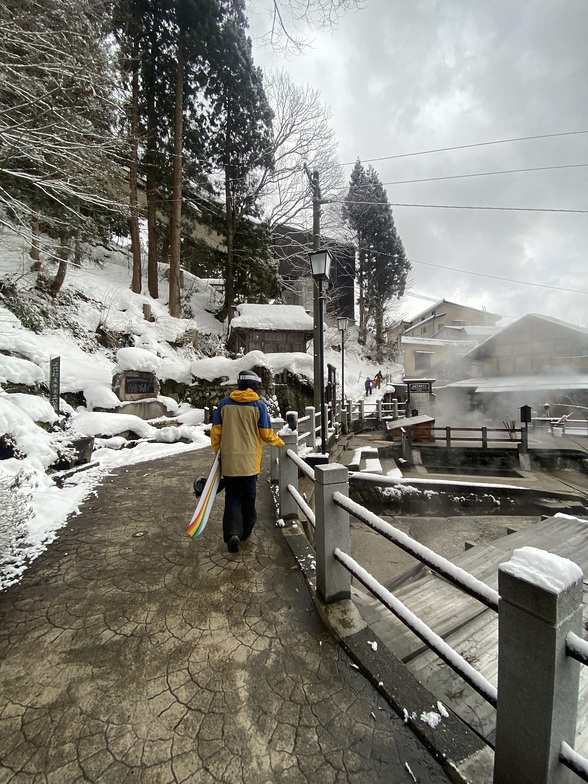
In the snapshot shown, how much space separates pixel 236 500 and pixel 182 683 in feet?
5.34

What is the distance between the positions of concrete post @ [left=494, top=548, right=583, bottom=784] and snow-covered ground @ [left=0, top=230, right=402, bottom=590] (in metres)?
3.85

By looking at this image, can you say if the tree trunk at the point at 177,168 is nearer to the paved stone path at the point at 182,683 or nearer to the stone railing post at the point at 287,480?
the stone railing post at the point at 287,480

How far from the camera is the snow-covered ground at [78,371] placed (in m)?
4.18

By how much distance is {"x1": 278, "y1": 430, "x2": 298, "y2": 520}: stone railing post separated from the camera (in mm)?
4043

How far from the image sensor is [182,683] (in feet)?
6.34

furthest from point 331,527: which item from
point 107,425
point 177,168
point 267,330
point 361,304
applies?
point 361,304

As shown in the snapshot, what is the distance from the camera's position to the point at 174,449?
27.4ft

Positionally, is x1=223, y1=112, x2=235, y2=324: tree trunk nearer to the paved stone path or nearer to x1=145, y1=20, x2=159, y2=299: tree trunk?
x1=145, y1=20, x2=159, y2=299: tree trunk

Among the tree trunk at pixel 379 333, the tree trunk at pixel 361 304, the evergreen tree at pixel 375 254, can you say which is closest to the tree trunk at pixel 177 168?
the evergreen tree at pixel 375 254

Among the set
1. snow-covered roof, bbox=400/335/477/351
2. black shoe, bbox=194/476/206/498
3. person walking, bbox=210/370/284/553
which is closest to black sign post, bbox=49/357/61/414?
black shoe, bbox=194/476/206/498

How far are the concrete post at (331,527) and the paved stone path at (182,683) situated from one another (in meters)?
0.29

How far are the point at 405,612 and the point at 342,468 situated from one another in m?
1.00

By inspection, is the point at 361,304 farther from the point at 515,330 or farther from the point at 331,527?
the point at 331,527

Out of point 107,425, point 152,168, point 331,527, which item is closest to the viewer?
point 331,527
